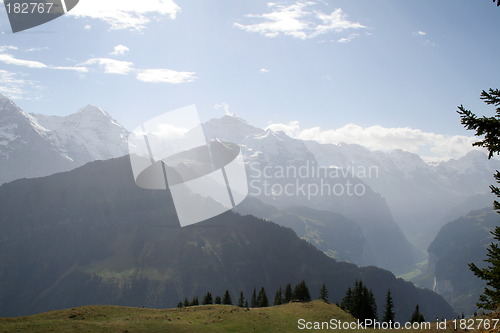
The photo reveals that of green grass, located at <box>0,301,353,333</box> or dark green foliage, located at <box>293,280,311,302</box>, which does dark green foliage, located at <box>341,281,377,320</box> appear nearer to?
dark green foliage, located at <box>293,280,311,302</box>

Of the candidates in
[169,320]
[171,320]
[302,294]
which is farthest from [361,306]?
[169,320]

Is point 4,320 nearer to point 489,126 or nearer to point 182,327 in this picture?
point 182,327

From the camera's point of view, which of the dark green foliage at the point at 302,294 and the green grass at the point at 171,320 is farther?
the dark green foliage at the point at 302,294

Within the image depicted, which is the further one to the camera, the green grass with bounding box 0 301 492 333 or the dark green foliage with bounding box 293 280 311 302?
the dark green foliage with bounding box 293 280 311 302

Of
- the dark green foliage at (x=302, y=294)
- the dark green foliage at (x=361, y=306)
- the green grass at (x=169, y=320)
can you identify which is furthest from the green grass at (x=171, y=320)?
the dark green foliage at (x=302, y=294)

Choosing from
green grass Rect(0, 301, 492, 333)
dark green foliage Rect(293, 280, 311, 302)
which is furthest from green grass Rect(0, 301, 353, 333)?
dark green foliage Rect(293, 280, 311, 302)

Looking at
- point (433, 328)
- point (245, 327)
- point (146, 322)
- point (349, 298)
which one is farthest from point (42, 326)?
point (349, 298)

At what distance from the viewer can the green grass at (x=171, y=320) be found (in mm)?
41688

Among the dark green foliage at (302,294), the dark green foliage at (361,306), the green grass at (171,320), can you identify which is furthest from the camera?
the dark green foliage at (302,294)

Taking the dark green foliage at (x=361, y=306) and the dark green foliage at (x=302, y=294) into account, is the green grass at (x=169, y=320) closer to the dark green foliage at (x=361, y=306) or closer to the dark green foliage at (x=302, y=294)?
the dark green foliage at (x=361, y=306)

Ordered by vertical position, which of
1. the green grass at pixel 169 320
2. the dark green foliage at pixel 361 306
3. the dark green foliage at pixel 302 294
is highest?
the green grass at pixel 169 320

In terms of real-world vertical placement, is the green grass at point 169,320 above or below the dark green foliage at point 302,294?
above

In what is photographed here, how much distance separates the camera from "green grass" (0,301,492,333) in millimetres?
41688

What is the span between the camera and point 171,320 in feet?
165
